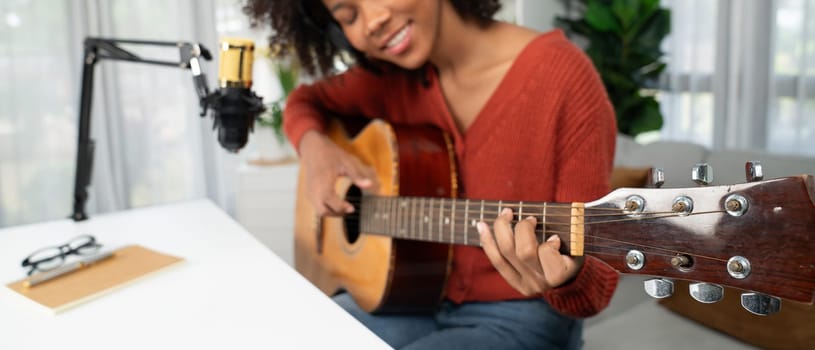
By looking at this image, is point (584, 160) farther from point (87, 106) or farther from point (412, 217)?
point (87, 106)

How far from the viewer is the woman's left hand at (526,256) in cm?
69

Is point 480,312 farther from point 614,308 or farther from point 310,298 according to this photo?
point 614,308

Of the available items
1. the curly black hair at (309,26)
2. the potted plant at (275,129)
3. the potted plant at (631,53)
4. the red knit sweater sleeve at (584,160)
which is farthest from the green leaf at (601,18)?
the red knit sweater sleeve at (584,160)

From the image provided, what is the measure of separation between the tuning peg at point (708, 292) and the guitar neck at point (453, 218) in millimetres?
137

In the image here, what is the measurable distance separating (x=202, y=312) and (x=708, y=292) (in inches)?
22.5

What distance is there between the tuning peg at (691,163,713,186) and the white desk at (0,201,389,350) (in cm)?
34

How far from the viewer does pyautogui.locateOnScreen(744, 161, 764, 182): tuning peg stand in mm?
476

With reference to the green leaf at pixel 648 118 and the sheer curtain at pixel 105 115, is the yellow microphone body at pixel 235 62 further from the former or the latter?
the green leaf at pixel 648 118

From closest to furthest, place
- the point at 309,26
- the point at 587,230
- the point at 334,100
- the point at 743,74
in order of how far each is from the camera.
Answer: the point at 587,230
the point at 309,26
the point at 334,100
the point at 743,74

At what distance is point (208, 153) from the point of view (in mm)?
2836

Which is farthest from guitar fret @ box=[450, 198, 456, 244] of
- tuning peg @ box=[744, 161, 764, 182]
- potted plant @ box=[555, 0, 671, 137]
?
potted plant @ box=[555, 0, 671, 137]

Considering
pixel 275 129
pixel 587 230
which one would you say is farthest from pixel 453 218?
pixel 275 129

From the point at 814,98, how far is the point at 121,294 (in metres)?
2.20

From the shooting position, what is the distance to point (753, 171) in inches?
18.8
